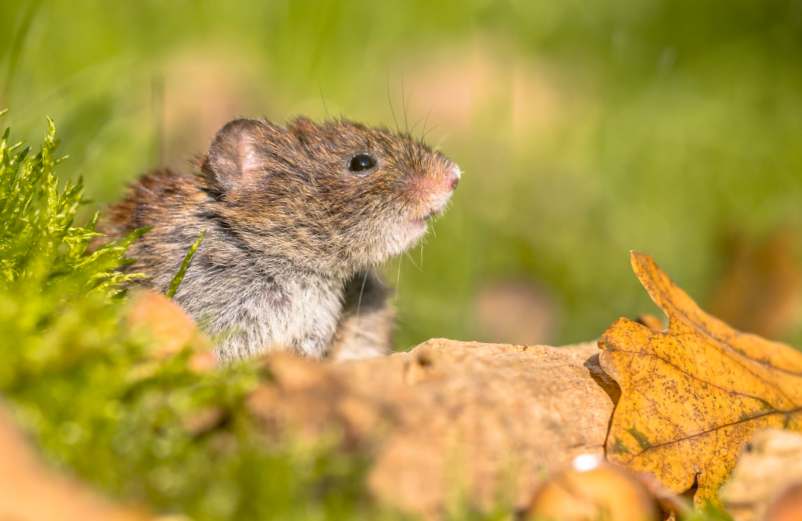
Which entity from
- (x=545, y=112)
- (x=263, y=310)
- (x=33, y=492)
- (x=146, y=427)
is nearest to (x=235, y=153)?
(x=263, y=310)

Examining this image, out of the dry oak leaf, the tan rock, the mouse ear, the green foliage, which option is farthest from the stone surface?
the mouse ear

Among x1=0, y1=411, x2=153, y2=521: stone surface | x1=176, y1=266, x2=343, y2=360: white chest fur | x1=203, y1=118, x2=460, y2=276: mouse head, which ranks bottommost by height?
x1=176, y1=266, x2=343, y2=360: white chest fur

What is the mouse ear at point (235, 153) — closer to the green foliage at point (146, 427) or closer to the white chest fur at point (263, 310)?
the white chest fur at point (263, 310)

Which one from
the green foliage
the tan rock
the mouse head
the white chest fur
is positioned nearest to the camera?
the green foliage

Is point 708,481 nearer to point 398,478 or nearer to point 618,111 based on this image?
point 398,478

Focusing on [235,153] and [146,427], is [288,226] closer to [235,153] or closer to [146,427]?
[235,153]

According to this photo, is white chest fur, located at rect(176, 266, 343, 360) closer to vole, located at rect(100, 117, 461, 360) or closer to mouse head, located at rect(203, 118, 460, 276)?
vole, located at rect(100, 117, 461, 360)

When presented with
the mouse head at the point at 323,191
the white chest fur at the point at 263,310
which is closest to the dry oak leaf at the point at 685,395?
the mouse head at the point at 323,191
